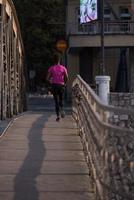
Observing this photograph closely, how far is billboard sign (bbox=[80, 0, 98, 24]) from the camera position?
4652 centimetres

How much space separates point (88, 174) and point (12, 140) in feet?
11.7

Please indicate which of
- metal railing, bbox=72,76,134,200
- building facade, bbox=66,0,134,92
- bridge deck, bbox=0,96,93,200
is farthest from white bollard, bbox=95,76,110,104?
building facade, bbox=66,0,134,92

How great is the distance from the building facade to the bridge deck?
95.6ft

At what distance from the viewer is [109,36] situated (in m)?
46.2

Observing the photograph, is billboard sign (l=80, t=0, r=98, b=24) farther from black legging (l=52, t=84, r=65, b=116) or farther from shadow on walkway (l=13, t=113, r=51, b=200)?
shadow on walkway (l=13, t=113, r=51, b=200)

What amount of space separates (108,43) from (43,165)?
35.6 metres

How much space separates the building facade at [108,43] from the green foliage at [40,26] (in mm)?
18393

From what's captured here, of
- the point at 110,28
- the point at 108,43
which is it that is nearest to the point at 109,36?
the point at 108,43

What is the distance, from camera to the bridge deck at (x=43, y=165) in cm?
916

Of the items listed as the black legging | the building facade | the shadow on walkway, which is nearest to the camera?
Result: the shadow on walkway

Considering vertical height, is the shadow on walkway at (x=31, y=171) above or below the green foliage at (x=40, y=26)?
below

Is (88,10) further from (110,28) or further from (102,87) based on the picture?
(102,87)

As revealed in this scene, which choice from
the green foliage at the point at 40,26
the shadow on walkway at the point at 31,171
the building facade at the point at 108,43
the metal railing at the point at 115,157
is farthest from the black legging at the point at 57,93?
the green foliage at the point at 40,26

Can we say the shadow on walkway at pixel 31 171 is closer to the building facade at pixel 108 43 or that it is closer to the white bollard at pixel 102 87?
the white bollard at pixel 102 87
